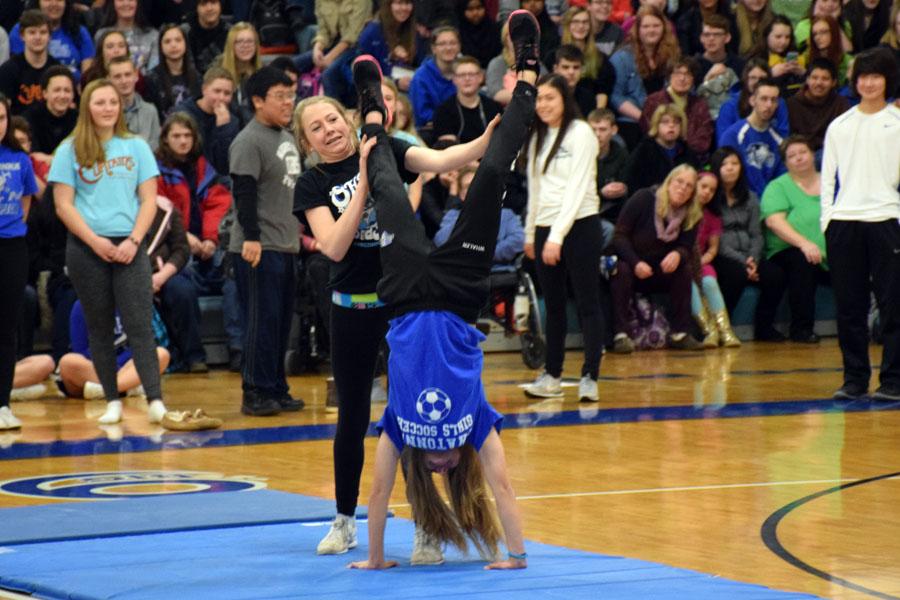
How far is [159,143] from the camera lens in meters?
11.5

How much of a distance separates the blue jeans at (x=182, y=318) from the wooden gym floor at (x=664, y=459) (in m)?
0.30

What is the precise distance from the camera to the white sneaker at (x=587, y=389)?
9.11m

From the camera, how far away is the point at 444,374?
183 inches

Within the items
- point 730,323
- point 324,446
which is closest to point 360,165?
point 324,446

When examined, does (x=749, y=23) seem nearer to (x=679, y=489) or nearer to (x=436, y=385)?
(x=679, y=489)

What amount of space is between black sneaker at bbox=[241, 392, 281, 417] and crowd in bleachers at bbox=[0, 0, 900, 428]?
0.06 ft

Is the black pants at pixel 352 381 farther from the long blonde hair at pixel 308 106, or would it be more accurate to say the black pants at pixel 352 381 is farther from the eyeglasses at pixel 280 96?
the eyeglasses at pixel 280 96

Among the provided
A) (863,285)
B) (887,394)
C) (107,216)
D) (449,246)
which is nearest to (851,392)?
(887,394)

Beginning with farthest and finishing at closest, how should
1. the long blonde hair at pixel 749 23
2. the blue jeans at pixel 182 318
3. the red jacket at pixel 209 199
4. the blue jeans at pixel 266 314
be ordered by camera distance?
the long blonde hair at pixel 749 23 → the red jacket at pixel 209 199 → the blue jeans at pixel 182 318 → the blue jeans at pixel 266 314

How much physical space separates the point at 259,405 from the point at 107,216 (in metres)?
1.40

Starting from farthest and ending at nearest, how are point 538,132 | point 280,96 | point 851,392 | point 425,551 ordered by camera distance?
1. point 538,132
2. point 851,392
3. point 280,96
4. point 425,551

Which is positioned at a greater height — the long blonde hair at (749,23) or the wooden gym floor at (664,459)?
the long blonde hair at (749,23)

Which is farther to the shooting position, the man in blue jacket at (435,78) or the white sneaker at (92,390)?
the man in blue jacket at (435,78)

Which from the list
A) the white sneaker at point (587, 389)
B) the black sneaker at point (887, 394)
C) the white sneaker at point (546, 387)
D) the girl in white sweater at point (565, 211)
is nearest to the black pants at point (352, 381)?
the girl in white sweater at point (565, 211)
